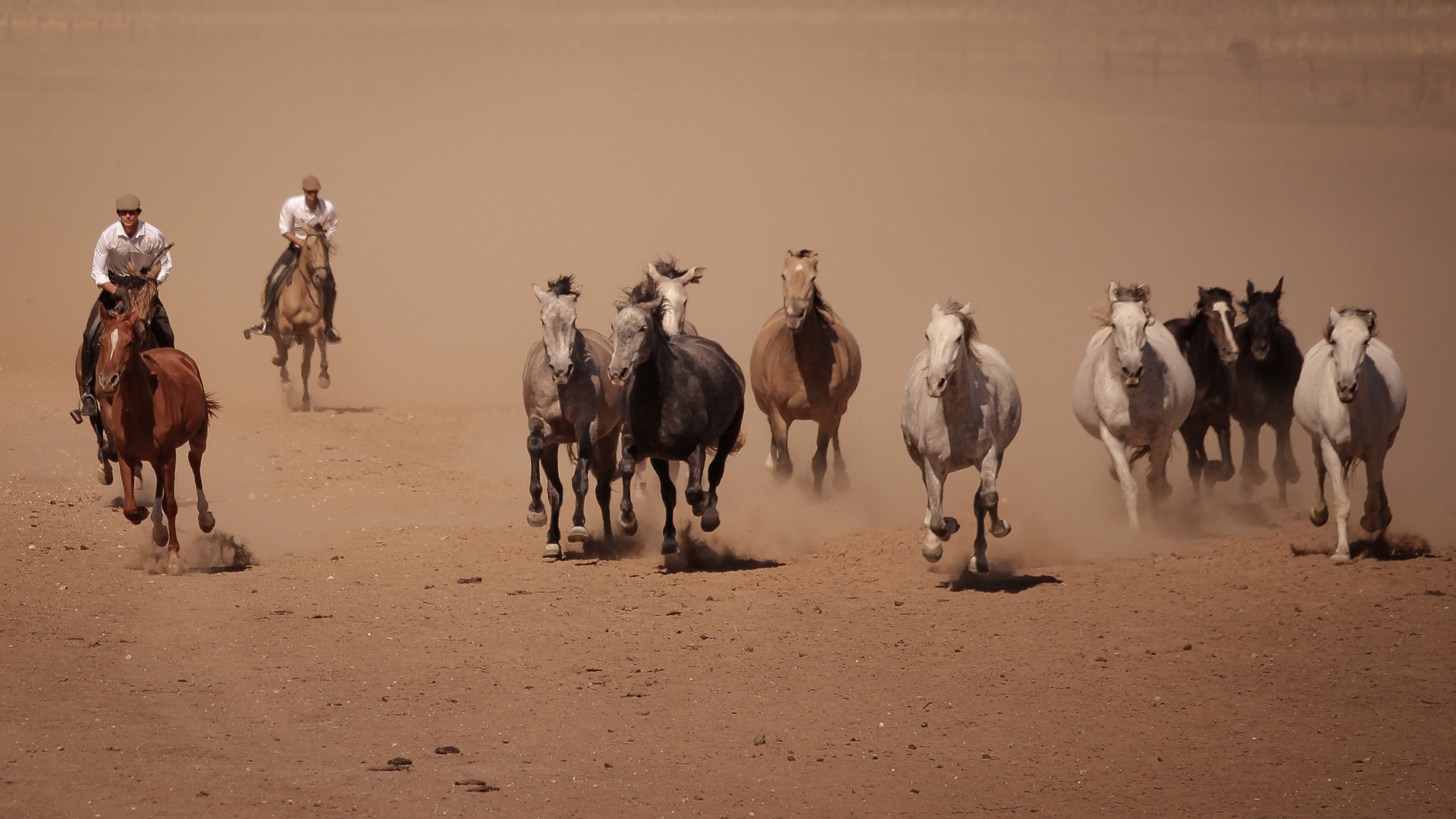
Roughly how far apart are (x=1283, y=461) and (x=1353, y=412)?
3.53m

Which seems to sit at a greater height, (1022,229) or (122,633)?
(1022,229)

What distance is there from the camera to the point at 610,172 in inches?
1839

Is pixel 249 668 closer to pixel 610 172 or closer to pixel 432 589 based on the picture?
pixel 432 589

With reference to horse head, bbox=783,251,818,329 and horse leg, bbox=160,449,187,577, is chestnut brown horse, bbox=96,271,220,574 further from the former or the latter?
horse head, bbox=783,251,818,329

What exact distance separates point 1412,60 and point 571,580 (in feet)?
155

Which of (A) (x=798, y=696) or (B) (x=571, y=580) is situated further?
(B) (x=571, y=580)

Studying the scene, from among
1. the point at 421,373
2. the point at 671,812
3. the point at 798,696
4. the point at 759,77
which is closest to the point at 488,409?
the point at 421,373

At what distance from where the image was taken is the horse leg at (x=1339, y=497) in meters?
10.9

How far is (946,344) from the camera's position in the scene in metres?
9.87

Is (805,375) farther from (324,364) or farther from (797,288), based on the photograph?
(324,364)

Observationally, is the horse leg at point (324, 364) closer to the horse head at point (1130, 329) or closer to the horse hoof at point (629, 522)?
the horse hoof at point (629, 522)

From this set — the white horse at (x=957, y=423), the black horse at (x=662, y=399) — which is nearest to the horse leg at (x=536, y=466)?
the black horse at (x=662, y=399)

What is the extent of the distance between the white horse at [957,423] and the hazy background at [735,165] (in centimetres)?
966

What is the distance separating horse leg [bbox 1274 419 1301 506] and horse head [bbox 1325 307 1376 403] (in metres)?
3.39
